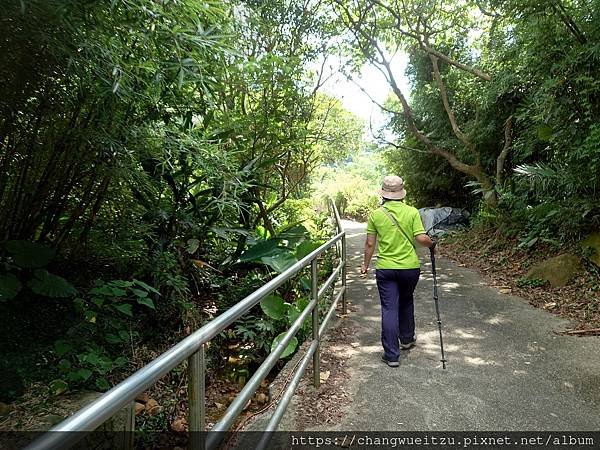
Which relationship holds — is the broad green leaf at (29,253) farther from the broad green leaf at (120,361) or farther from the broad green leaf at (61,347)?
the broad green leaf at (120,361)

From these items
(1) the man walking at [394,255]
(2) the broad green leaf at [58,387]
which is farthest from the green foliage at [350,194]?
(2) the broad green leaf at [58,387]

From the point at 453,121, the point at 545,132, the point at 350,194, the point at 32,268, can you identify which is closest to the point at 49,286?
the point at 32,268

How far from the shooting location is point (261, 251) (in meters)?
4.72

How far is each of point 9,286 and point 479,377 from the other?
342 centimetres

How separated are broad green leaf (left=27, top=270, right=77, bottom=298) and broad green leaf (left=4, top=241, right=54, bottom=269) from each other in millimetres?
74

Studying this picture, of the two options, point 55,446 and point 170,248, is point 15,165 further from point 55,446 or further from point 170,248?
point 55,446

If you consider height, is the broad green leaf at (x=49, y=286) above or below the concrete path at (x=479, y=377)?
above

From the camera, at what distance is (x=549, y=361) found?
11.0 feet

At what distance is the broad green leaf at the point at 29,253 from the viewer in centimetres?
278

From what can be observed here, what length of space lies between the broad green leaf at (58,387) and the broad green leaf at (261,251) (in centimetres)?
242

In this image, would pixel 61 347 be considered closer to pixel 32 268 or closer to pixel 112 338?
pixel 112 338

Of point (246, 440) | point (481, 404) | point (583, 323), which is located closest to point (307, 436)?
point (246, 440)

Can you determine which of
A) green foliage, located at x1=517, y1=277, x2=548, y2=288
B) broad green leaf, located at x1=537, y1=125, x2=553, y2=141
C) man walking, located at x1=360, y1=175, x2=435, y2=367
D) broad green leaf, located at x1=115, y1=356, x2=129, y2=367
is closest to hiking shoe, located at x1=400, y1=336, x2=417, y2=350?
man walking, located at x1=360, y1=175, x2=435, y2=367

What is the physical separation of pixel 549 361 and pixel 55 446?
3.77 metres
